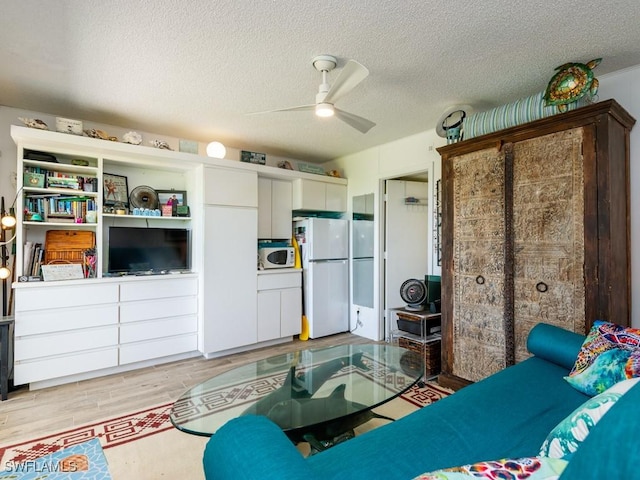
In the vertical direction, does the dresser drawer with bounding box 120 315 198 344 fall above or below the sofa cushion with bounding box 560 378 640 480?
below

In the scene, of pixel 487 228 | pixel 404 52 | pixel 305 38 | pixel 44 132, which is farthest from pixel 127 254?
pixel 487 228

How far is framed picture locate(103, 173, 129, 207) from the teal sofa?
3.25m

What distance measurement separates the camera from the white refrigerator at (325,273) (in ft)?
14.5

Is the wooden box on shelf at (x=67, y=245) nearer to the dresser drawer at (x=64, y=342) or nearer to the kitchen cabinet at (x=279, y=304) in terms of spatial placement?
the dresser drawer at (x=64, y=342)

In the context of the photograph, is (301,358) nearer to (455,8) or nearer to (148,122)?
(455,8)

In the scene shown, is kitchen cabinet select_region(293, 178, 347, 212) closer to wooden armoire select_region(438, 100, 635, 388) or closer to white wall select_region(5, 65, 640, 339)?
white wall select_region(5, 65, 640, 339)

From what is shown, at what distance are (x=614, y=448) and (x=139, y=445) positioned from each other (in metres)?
2.42

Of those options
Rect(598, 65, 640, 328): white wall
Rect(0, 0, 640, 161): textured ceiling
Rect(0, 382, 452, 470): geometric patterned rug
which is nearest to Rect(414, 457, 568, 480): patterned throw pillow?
Rect(0, 382, 452, 470): geometric patterned rug

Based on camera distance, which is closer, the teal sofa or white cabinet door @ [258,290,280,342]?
the teal sofa

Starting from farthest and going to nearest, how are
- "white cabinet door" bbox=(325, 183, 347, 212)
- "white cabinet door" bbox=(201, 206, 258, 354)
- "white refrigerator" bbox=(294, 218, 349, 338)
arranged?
"white cabinet door" bbox=(325, 183, 347, 212) → "white refrigerator" bbox=(294, 218, 349, 338) → "white cabinet door" bbox=(201, 206, 258, 354)

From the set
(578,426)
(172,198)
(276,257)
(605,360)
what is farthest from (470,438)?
(172,198)

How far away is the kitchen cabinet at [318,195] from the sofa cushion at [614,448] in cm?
401

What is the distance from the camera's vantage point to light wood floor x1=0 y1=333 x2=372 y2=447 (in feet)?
7.66

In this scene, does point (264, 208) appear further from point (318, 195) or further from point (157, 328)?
point (157, 328)
